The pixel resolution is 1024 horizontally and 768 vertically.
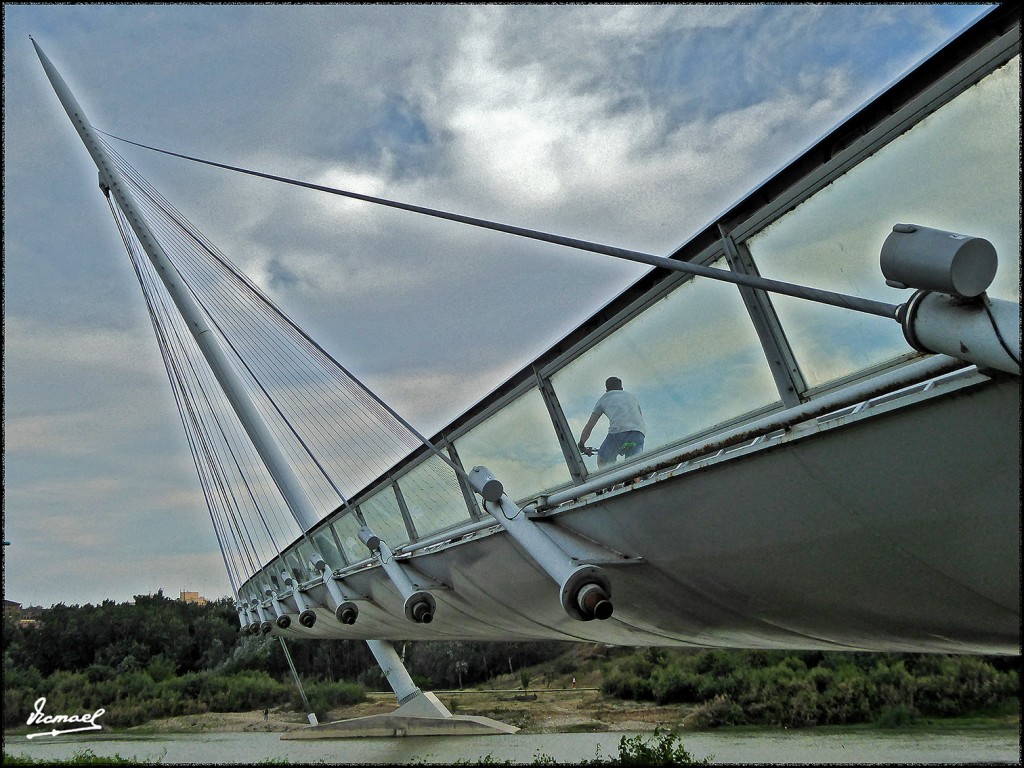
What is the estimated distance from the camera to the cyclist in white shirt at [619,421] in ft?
17.4

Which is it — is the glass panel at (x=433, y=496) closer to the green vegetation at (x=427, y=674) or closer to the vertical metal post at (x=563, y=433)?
the vertical metal post at (x=563, y=433)

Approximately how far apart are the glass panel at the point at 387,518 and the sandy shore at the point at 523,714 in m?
26.0

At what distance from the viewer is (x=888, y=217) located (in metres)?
3.43

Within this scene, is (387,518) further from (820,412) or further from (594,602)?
(820,412)

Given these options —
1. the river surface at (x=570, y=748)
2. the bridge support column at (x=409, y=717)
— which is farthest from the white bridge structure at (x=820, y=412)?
the bridge support column at (x=409, y=717)

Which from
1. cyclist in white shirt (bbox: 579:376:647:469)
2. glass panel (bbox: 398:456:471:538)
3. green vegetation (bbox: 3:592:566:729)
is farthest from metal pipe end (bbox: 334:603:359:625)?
green vegetation (bbox: 3:592:566:729)

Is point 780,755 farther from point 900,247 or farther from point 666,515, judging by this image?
point 900,247

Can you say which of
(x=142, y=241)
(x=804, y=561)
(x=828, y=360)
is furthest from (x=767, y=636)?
(x=142, y=241)

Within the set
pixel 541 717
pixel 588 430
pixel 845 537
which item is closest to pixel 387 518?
pixel 588 430

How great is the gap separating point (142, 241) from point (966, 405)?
1743 centimetres

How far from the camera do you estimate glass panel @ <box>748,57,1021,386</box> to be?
9.87 feet

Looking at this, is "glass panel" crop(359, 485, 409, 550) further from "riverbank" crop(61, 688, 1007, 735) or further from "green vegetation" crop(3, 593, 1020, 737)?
"riverbank" crop(61, 688, 1007, 735)

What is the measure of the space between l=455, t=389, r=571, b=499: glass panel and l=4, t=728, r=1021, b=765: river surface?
1749cm

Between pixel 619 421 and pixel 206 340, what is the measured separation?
42.3 ft
